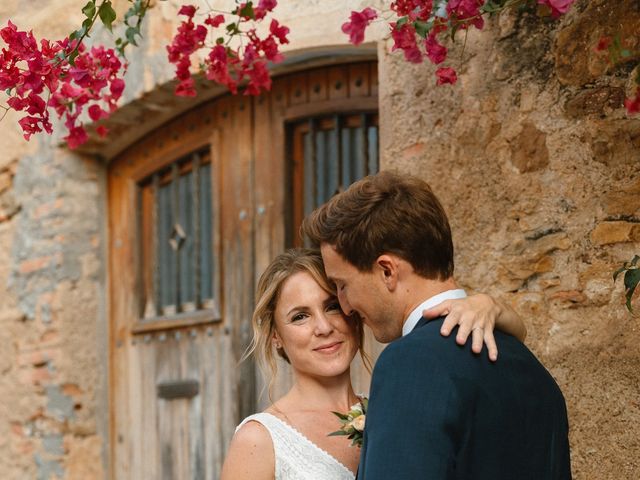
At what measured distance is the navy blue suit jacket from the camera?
1.96 meters

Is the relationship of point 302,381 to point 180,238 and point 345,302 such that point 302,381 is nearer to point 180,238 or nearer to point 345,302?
point 345,302

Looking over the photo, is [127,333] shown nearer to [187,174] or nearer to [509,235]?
[187,174]

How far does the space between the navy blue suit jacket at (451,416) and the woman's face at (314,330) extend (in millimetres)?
834

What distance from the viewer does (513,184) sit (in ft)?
11.7

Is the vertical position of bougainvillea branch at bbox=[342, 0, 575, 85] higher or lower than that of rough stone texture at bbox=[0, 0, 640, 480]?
higher

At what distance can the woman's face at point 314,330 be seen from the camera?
299 cm

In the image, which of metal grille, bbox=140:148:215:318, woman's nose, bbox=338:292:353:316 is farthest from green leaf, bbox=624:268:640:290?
metal grille, bbox=140:148:215:318

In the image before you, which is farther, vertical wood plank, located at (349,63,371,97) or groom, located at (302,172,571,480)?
vertical wood plank, located at (349,63,371,97)

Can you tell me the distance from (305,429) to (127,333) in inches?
115

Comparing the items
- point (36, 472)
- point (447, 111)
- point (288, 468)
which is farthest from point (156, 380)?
point (288, 468)

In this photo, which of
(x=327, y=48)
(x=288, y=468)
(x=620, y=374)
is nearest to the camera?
(x=288, y=468)

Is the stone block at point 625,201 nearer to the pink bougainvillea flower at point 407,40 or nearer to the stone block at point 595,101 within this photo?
the stone block at point 595,101

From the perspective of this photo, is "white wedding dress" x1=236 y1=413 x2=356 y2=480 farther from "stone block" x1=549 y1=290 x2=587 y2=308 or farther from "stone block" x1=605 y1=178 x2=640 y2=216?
"stone block" x1=605 y1=178 x2=640 y2=216

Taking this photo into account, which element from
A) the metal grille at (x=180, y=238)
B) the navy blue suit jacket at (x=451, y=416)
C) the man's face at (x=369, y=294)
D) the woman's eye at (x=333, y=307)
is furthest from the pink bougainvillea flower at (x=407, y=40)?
the metal grille at (x=180, y=238)
